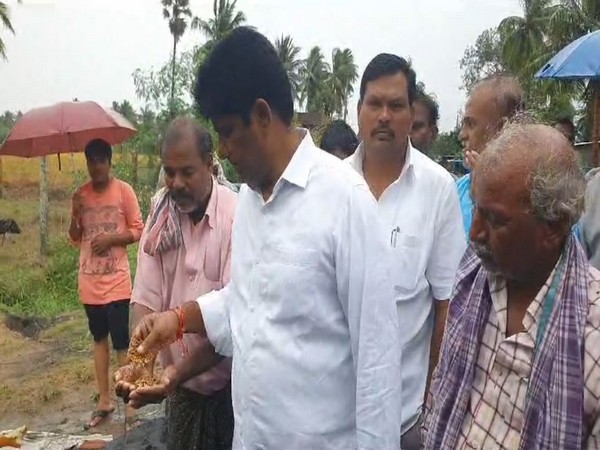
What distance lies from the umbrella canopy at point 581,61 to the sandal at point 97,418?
3.98 m

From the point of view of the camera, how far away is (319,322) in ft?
6.20

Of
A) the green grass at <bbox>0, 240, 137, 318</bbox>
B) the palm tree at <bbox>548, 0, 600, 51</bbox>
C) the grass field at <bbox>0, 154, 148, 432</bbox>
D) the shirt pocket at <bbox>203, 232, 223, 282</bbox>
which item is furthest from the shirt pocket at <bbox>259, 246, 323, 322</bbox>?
the palm tree at <bbox>548, 0, 600, 51</bbox>

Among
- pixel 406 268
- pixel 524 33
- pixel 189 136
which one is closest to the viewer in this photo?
pixel 406 268

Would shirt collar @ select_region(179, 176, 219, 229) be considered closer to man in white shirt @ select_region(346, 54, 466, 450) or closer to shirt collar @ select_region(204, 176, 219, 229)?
shirt collar @ select_region(204, 176, 219, 229)

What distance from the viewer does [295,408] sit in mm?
1914

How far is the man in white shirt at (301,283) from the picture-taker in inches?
73.1

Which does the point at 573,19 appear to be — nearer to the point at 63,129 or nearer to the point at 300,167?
the point at 63,129

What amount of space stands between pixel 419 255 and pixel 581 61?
3264 mm

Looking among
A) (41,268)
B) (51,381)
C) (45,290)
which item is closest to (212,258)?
(51,381)

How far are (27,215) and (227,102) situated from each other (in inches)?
787

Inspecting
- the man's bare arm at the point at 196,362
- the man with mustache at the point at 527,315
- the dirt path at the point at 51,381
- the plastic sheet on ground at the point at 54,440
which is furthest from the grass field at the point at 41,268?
the man with mustache at the point at 527,315

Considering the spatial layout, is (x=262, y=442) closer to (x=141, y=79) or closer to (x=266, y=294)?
(x=266, y=294)

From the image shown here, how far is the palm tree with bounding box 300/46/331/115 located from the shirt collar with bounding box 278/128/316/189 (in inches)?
1917

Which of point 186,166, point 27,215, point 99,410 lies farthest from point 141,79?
point 186,166
